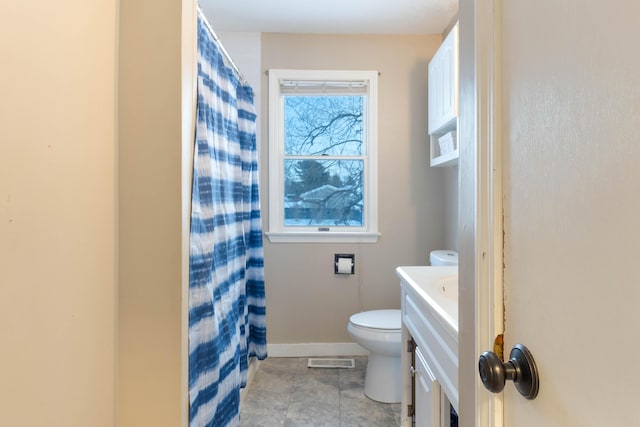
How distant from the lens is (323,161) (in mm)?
2814

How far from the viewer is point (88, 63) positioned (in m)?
0.87

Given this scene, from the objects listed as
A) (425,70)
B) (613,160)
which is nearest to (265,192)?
(425,70)

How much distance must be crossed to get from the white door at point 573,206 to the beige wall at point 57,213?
2.90 ft

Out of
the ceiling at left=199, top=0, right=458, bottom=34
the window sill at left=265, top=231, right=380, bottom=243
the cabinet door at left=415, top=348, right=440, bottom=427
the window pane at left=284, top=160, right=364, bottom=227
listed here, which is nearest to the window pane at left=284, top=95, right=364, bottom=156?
the window pane at left=284, top=160, right=364, bottom=227

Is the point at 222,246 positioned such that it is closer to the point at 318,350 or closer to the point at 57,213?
the point at 57,213

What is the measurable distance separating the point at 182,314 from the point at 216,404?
645 mm

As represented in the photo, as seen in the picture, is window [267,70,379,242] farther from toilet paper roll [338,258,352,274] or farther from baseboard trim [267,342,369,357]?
baseboard trim [267,342,369,357]

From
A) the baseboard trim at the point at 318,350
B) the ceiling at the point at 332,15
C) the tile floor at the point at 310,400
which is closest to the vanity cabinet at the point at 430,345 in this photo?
the tile floor at the point at 310,400

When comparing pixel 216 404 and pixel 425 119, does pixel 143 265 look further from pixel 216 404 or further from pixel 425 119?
pixel 425 119

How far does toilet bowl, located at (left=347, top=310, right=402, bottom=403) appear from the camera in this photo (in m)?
2.02

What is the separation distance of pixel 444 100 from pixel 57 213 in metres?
2.01

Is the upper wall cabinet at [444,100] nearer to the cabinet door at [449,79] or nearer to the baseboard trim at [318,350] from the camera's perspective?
the cabinet door at [449,79]

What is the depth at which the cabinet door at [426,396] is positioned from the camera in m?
1.21

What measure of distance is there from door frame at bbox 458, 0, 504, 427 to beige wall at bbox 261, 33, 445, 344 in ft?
6.41
